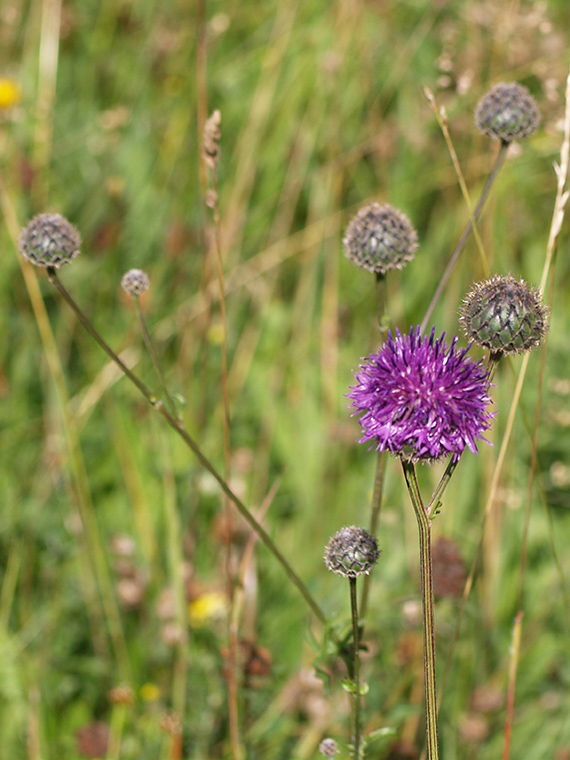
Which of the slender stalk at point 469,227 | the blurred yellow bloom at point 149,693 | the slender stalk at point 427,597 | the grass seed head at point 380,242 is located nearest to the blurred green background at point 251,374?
the blurred yellow bloom at point 149,693

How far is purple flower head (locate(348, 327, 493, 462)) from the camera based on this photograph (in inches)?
48.1

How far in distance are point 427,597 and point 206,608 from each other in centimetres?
166

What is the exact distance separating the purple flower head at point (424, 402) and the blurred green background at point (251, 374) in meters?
0.72

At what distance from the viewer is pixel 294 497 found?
11.1ft

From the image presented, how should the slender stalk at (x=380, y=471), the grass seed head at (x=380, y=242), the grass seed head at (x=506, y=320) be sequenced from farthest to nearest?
the grass seed head at (x=380, y=242) → the slender stalk at (x=380, y=471) → the grass seed head at (x=506, y=320)

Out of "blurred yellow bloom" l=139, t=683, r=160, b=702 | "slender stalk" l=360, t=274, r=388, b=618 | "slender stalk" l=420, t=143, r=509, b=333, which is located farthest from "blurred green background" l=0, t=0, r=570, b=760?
"slender stalk" l=360, t=274, r=388, b=618

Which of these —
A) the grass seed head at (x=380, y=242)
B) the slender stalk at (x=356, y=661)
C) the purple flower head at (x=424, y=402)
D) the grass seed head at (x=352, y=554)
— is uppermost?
the grass seed head at (x=380, y=242)

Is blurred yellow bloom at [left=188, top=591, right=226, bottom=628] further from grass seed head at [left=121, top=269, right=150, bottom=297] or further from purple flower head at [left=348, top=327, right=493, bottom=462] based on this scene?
purple flower head at [left=348, top=327, right=493, bottom=462]

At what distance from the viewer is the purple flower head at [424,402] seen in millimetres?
1222

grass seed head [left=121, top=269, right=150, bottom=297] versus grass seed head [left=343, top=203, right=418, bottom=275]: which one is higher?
grass seed head [left=343, top=203, right=418, bottom=275]

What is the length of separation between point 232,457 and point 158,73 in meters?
2.50

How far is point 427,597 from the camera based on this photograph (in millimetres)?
1201

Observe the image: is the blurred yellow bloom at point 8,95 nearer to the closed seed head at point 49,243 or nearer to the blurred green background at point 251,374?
the blurred green background at point 251,374

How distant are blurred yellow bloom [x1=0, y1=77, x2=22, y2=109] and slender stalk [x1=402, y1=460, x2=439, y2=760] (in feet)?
11.7
